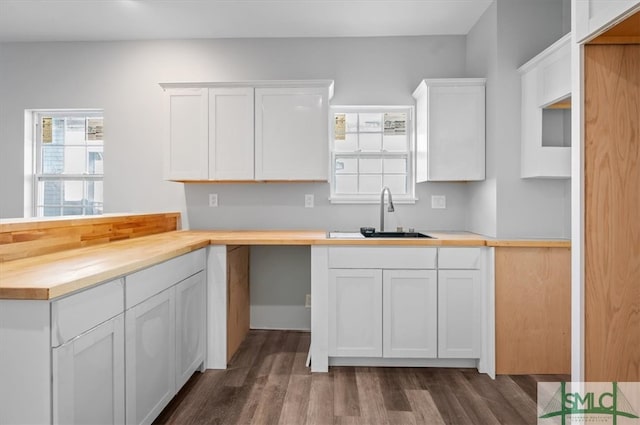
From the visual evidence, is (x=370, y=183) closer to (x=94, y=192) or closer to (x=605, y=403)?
(x=605, y=403)

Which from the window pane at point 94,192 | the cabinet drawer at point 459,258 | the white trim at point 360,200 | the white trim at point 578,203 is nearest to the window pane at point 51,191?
the window pane at point 94,192

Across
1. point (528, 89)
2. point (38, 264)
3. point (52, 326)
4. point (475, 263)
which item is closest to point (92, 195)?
point (38, 264)

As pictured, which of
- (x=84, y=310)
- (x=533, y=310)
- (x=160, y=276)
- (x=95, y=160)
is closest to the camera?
(x=84, y=310)

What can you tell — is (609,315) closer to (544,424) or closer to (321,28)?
(544,424)

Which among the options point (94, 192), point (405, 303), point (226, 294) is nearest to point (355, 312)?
point (405, 303)

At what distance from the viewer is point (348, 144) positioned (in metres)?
3.71

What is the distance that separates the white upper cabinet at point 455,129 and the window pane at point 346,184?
2.38 feet

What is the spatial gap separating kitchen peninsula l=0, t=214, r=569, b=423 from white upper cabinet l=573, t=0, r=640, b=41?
53.8 inches

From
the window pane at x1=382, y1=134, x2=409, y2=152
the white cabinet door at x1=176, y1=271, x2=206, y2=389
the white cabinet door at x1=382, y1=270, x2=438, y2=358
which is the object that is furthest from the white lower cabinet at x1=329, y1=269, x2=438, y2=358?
the window pane at x1=382, y1=134, x2=409, y2=152

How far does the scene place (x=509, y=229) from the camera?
2879mm

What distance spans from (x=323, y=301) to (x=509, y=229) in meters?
1.38

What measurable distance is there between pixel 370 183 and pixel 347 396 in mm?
1856

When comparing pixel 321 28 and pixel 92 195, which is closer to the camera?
pixel 321 28

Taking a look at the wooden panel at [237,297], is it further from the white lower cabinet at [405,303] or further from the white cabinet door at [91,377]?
the white cabinet door at [91,377]
